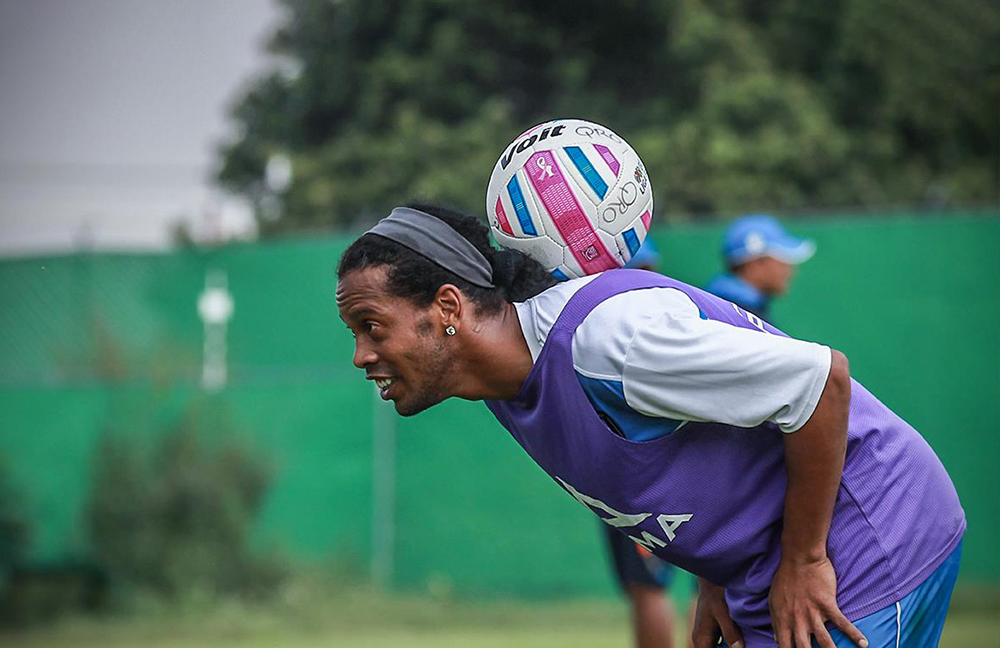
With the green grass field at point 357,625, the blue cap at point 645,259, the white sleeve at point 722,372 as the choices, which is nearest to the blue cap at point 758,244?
the blue cap at point 645,259

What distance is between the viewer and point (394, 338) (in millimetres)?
2877

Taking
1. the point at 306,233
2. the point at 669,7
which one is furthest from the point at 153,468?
the point at 669,7

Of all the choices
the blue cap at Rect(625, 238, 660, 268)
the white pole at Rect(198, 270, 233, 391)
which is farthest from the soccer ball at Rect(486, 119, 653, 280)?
the white pole at Rect(198, 270, 233, 391)

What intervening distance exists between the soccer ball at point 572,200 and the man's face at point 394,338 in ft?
→ 1.12

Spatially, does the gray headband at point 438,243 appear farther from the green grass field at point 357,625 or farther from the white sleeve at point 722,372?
the green grass field at point 357,625

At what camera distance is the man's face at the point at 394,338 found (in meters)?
2.87

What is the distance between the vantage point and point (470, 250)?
2939mm

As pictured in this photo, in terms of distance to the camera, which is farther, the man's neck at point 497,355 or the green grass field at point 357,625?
the green grass field at point 357,625

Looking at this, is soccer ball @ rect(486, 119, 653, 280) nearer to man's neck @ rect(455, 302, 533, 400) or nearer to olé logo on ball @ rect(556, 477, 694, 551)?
man's neck @ rect(455, 302, 533, 400)

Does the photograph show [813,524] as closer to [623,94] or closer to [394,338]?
[394,338]

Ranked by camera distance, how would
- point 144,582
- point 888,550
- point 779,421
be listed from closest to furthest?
point 779,421
point 888,550
point 144,582

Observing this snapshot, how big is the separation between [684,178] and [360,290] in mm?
13436

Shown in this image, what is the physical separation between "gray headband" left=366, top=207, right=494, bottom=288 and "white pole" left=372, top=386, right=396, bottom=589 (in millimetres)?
7138

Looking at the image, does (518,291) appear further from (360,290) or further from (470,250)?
(360,290)
